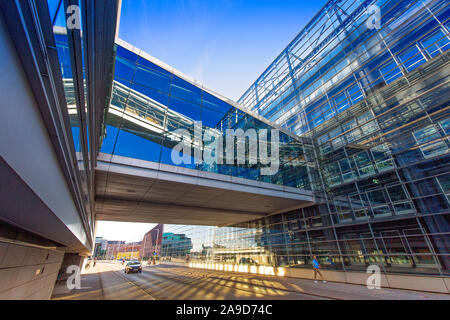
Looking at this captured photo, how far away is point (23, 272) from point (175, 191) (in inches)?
277

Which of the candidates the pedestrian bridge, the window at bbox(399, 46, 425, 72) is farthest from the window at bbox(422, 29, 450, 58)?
the pedestrian bridge

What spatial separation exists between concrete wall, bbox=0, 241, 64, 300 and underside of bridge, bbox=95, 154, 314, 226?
146 inches

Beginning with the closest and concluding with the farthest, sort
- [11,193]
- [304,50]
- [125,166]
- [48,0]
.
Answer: [48,0] → [11,193] → [125,166] → [304,50]

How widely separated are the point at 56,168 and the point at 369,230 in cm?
1631

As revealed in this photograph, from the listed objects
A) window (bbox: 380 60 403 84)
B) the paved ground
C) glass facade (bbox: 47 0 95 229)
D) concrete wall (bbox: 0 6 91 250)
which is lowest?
the paved ground

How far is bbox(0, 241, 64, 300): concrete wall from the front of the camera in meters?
5.63

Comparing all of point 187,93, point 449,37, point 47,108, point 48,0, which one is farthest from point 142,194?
point 449,37

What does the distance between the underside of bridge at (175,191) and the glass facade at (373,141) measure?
2848 millimetres

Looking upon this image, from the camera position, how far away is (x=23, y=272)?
681cm

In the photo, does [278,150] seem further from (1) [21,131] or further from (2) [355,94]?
(1) [21,131]

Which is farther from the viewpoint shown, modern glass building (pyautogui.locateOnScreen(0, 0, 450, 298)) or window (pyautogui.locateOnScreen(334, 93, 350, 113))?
window (pyautogui.locateOnScreen(334, 93, 350, 113))

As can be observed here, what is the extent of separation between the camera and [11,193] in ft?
7.40

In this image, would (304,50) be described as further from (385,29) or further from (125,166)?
(125,166)

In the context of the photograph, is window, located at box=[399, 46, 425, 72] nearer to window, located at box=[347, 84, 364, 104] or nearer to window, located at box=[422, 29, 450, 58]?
window, located at box=[422, 29, 450, 58]
